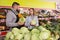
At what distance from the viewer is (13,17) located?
280 centimetres

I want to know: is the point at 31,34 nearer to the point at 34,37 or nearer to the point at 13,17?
the point at 34,37

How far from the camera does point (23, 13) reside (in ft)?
9.75

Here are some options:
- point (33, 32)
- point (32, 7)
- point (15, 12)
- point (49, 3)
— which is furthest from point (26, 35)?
point (49, 3)

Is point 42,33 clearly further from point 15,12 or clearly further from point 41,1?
point 41,1

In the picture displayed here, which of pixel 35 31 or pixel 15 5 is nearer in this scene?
pixel 35 31

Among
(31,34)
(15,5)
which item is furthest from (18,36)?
(15,5)

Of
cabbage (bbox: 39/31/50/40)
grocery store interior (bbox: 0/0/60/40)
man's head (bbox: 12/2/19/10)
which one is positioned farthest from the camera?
man's head (bbox: 12/2/19/10)

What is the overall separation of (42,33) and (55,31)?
5.2 inches

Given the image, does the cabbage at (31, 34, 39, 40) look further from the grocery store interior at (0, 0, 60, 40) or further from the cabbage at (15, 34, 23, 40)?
the grocery store interior at (0, 0, 60, 40)

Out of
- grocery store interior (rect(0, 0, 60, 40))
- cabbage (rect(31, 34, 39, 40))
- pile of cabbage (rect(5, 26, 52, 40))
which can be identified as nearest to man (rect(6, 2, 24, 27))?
grocery store interior (rect(0, 0, 60, 40))

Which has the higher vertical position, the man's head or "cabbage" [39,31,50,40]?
the man's head

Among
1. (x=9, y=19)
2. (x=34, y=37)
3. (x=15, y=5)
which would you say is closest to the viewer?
(x=34, y=37)

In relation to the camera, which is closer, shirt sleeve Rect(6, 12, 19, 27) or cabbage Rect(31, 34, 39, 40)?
cabbage Rect(31, 34, 39, 40)

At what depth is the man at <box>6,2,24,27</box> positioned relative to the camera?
2.78m
